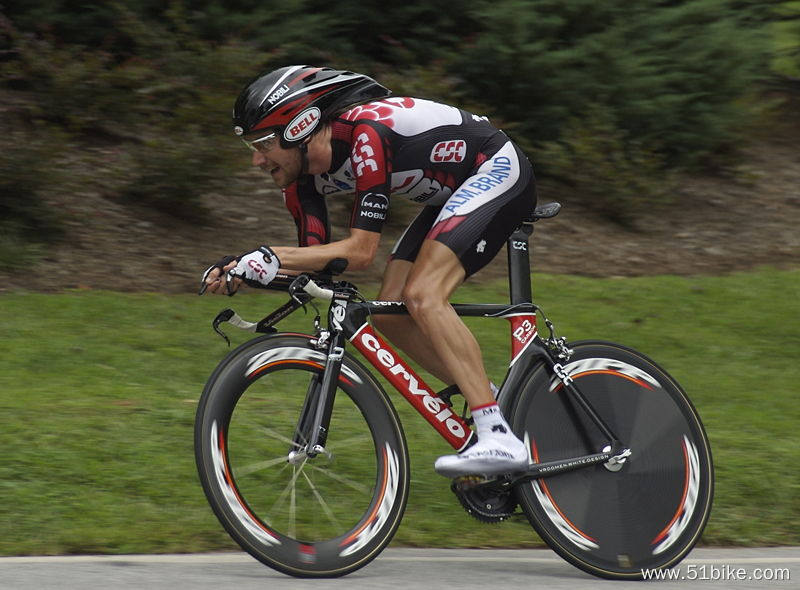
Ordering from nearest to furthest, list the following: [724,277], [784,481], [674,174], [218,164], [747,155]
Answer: [784,481] < [218,164] < [724,277] < [674,174] < [747,155]

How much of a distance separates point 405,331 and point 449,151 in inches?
31.5

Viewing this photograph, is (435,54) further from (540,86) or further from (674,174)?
(674,174)

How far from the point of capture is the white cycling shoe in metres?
4.82

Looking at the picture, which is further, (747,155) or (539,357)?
(747,155)

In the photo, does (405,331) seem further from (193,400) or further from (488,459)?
(193,400)

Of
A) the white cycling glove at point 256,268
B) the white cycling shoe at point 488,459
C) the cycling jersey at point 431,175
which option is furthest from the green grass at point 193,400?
the cycling jersey at point 431,175

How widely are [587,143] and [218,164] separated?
381 centimetres

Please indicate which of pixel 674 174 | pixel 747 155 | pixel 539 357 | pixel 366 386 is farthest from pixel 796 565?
pixel 747 155

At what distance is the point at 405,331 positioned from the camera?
530cm

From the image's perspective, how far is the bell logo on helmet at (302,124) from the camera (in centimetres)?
483

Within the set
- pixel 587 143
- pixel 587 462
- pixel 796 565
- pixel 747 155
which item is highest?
pixel 587 462

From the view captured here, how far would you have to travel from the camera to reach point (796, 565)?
515cm

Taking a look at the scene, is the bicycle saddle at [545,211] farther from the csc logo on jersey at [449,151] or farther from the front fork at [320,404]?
the front fork at [320,404]
